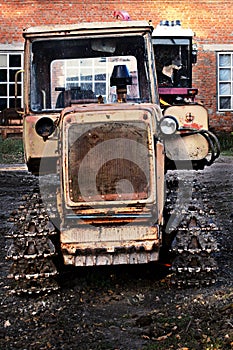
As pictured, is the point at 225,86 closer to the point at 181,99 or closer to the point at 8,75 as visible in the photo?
the point at 8,75

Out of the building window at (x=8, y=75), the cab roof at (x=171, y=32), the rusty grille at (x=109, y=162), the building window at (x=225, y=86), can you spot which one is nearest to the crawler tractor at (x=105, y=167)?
the rusty grille at (x=109, y=162)

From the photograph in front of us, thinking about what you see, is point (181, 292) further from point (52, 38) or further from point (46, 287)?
point (52, 38)

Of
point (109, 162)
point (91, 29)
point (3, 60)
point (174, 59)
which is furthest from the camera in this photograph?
point (3, 60)

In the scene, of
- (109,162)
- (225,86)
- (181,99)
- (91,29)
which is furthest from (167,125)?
(225,86)

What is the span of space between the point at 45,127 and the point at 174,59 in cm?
881

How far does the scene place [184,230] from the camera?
17.7ft

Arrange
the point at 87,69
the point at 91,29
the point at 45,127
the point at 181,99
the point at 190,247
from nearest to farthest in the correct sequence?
the point at 190,247 → the point at 45,127 → the point at 91,29 → the point at 87,69 → the point at 181,99

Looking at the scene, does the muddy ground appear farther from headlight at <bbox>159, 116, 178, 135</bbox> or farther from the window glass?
the window glass

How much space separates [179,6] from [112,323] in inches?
680

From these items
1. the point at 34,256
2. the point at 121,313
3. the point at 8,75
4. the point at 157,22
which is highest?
the point at 157,22

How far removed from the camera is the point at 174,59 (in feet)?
45.7

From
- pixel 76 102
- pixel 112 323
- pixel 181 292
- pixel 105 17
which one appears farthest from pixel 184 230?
pixel 105 17

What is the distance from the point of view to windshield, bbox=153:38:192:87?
44.5 feet

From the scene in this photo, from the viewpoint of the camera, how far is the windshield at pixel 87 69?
6.02 m
